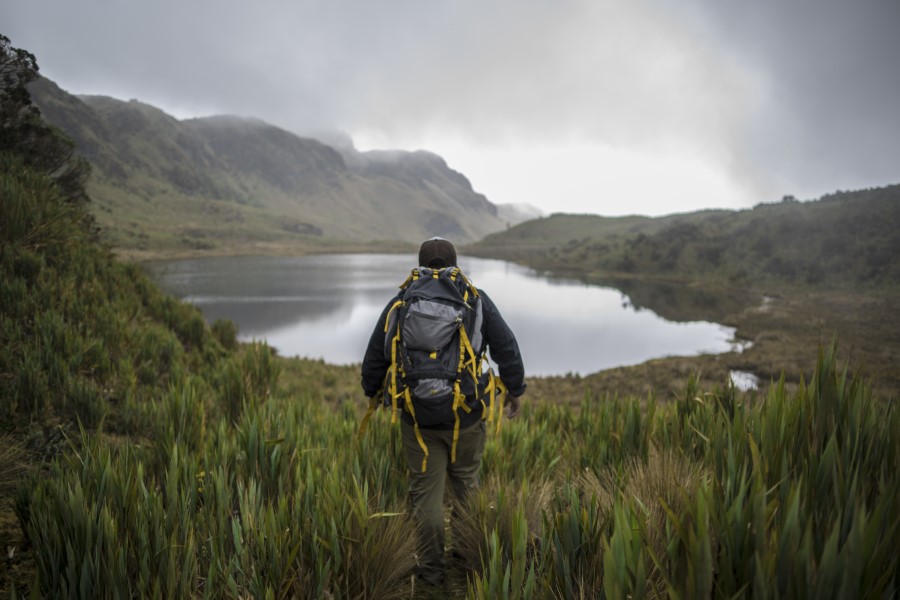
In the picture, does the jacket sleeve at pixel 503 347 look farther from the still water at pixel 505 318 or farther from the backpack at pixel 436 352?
the still water at pixel 505 318

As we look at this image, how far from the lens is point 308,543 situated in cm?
194

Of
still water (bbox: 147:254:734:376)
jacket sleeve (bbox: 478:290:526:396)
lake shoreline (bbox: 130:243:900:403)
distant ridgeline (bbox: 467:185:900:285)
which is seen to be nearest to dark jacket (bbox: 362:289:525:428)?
jacket sleeve (bbox: 478:290:526:396)

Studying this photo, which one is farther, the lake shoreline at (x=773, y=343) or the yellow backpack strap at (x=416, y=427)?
the lake shoreline at (x=773, y=343)

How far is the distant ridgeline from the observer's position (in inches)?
1281

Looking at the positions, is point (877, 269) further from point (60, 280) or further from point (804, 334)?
point (60, 280)

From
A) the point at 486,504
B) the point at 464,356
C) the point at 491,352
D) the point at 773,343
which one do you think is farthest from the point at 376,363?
the point at 773,343

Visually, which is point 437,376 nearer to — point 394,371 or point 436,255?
point 394,371

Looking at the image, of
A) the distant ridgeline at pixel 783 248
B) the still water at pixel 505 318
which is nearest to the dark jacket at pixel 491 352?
the still water at pixel 505 318

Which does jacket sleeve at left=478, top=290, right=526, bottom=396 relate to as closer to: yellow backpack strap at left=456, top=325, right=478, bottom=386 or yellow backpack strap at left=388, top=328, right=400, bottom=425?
yellow backpack strap at left=456, top=325, right=478, bottom=386

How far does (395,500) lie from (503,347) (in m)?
1.17

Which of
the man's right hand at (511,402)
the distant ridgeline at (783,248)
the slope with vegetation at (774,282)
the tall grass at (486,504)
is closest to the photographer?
the tall grass at (486,504)

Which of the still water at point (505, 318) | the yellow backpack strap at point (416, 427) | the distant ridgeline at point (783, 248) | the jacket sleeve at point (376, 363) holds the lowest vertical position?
the still water at point (505, 318)

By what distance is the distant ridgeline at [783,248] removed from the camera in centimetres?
3253

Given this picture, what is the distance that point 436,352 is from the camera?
2.48m
